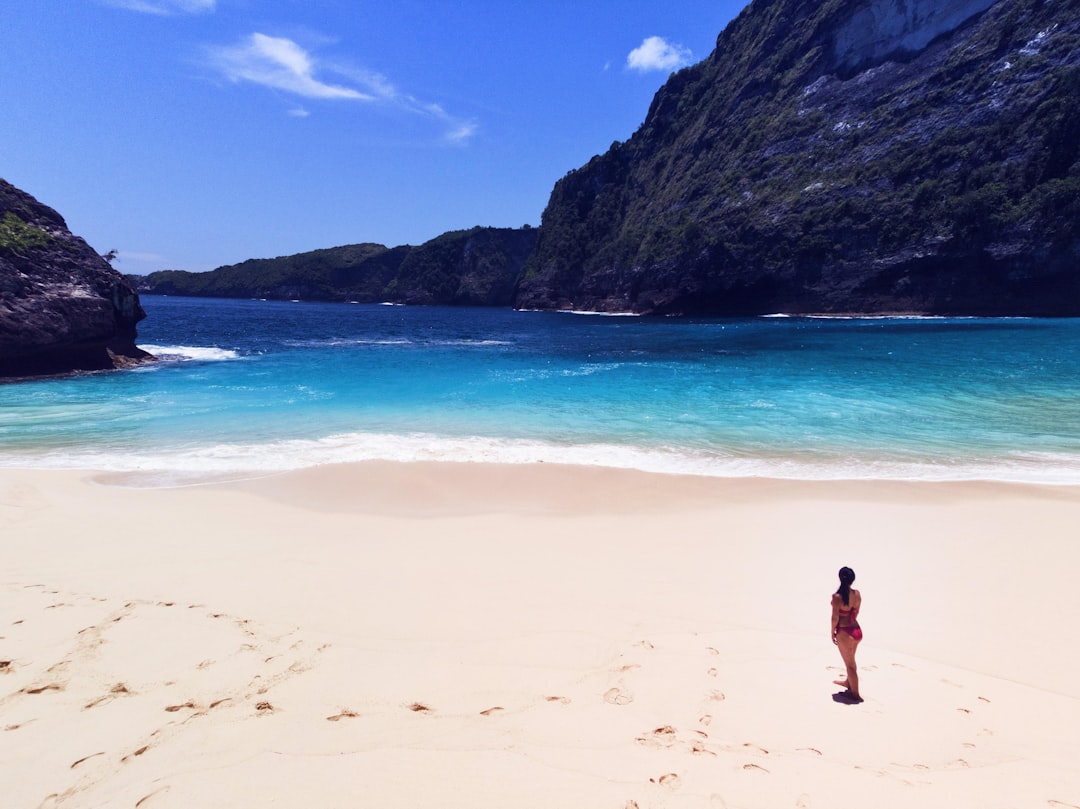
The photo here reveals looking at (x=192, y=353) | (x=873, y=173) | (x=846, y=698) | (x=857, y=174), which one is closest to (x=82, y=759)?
(x=846, y=698)

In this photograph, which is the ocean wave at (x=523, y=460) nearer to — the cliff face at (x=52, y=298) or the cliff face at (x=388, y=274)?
the cliff face at (x=52, y=298)

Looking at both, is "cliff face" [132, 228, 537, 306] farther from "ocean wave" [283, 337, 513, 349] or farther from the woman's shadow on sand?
the woman's shadow on sand

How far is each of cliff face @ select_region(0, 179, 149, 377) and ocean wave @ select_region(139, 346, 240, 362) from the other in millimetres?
3136

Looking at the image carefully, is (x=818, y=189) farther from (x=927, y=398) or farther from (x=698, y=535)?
(x=698, y=535)

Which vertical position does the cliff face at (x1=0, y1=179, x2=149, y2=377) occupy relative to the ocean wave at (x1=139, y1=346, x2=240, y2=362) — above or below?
above

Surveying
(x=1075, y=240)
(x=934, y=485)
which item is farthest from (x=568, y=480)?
(x=1075, y=240)

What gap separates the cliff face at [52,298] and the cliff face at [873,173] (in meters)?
61.6

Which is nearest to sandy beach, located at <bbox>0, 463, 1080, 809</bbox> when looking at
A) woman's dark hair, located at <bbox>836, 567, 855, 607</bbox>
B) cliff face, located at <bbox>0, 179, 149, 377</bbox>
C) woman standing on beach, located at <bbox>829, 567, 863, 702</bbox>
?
woman standing on beach, located at <bbox>829, 567, 863, 702</bbox>

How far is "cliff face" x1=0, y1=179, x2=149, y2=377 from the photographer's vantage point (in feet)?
72.8

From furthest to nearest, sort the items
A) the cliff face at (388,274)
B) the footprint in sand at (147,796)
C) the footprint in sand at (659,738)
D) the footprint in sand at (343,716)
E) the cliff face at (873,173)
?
the cliff face at (388,274) < the cliff face at (873,173) < the footprint in sand at (343,716) < the footprint in sand at (659,738) < the footprint in sand at (147,796)

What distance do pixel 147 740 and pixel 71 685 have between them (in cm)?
114

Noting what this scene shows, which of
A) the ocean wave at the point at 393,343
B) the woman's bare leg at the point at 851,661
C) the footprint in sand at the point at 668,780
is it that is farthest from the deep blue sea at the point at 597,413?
the ocean wave at the point at 393,343

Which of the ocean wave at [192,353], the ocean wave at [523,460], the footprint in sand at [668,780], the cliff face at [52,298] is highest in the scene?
the cliff face at [52,298]

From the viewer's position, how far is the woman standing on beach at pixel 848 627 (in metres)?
4.18
